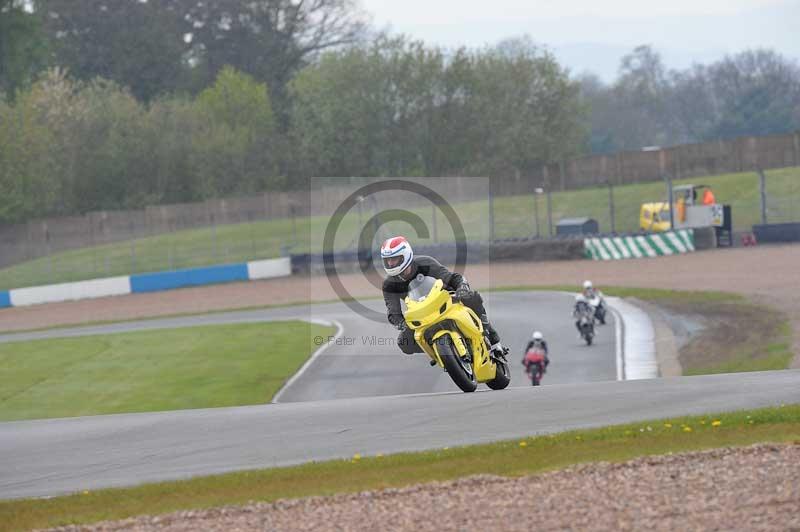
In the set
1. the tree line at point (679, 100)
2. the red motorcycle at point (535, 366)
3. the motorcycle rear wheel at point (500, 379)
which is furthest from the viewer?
the tree line at point (679, 100)

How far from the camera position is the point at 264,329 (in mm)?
31594

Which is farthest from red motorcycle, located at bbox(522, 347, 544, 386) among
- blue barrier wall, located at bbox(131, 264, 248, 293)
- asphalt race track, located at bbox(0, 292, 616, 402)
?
blue barrier wall, located at bbox(131, 264, 248, 293)

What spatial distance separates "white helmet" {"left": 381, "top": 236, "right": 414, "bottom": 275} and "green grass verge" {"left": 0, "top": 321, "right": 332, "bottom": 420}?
914 cm

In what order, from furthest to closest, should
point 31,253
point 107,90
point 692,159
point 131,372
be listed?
point 107,90 → point 692,159 → point 31,253 → point 131,372

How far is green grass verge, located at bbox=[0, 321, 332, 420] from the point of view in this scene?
21453 millimetres

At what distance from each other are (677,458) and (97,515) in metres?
4.11

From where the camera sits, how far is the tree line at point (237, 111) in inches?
2783

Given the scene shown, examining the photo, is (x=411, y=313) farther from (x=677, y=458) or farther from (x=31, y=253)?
(x=31, y=253)

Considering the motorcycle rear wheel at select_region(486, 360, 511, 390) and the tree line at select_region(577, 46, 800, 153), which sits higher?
the tree line at select_region(577, 46, 800, 153)

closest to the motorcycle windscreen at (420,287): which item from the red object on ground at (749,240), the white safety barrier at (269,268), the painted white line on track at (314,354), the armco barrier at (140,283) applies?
the painted white line on track at (314,354)

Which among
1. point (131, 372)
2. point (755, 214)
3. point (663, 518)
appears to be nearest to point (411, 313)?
point (663, 518)

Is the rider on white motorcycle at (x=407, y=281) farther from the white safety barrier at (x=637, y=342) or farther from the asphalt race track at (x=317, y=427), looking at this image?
the white safety barrier at (x=637, y=342)

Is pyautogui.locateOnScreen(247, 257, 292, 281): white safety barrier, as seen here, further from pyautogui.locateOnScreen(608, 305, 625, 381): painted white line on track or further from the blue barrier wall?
pyautogui.locateOnScreen(608, 305, 625, 381): painted white line on track

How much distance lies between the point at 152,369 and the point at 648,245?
22159mm
